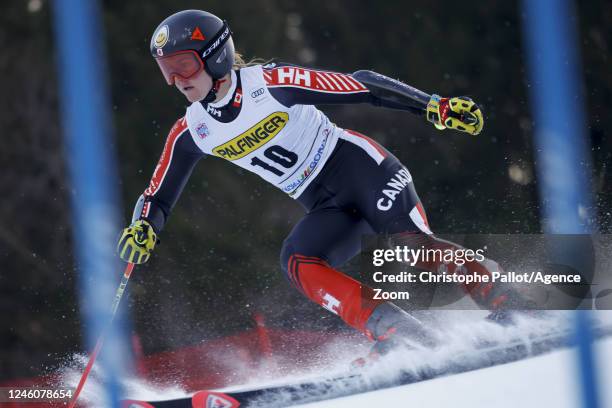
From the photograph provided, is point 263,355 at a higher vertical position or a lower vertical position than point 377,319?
higher

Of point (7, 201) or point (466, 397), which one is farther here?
point (7, 201)

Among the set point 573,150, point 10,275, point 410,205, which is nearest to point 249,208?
point 10,275

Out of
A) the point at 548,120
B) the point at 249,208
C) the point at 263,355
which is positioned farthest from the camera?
the point at 249,208

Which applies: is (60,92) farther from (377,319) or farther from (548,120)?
(548,120)

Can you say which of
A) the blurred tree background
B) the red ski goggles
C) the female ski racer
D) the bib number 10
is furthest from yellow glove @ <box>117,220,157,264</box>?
the blurred tree background

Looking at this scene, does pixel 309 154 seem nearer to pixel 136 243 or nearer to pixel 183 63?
pixel 183 63

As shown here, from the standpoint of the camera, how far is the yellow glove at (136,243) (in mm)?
2969

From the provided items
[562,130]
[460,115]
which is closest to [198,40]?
[460,115]

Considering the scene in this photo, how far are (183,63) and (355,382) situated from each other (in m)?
1.33

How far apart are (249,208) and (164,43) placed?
2.93 m

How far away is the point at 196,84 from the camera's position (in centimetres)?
282

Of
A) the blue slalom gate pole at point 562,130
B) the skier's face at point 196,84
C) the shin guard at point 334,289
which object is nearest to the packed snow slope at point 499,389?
the shin guard at point 334,289

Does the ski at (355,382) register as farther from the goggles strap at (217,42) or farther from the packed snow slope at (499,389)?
the goggles strap at (217,42)

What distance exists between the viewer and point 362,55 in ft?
19.1
